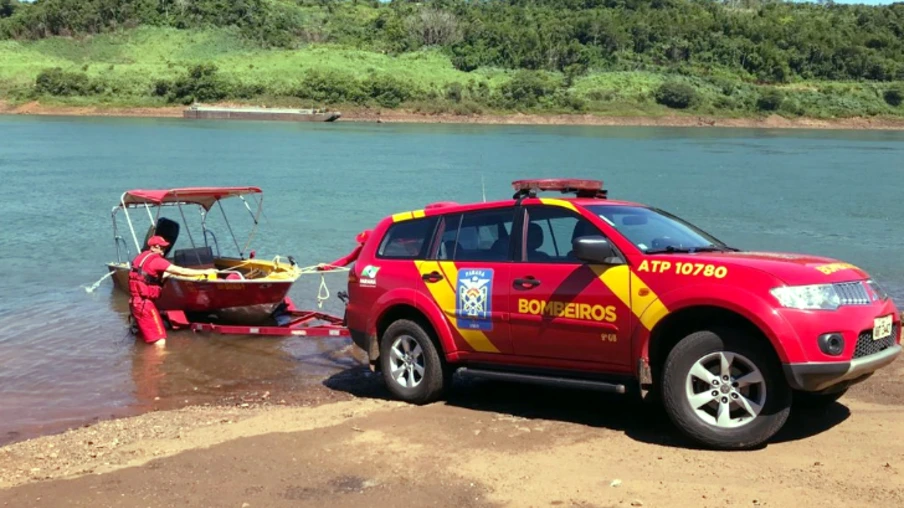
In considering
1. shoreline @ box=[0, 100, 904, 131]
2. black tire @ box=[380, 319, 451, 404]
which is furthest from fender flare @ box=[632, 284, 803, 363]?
shoreline @ box=[0, 100, 904, 131]

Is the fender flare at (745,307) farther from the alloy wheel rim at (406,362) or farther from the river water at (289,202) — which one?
the river water at (289,202)

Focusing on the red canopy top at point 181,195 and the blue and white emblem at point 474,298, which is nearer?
the blue and white emblem at point 474,298

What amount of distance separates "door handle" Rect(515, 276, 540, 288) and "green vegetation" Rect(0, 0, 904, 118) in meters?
115

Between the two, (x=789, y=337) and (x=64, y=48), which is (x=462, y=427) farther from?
(x=64, y=48)

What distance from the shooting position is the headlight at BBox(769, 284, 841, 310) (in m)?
6.73

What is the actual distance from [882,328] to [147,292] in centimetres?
1057

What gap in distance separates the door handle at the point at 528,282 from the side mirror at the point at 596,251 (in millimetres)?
546

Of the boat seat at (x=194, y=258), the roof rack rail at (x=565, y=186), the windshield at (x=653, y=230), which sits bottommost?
the boat seat at (x=194, y=258)

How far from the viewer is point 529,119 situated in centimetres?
12225

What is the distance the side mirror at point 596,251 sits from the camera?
24.3 feet

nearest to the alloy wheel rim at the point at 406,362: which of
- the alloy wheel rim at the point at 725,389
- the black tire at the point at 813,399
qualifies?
the alloy wheel rim at the point at 725,389

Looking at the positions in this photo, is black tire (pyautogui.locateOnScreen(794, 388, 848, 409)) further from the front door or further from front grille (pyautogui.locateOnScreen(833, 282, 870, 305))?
the front door

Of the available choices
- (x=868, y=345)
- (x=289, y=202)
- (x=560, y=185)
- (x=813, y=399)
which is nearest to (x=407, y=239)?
(x=560, y=185)

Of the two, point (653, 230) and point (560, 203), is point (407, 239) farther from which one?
point (653, 230)
